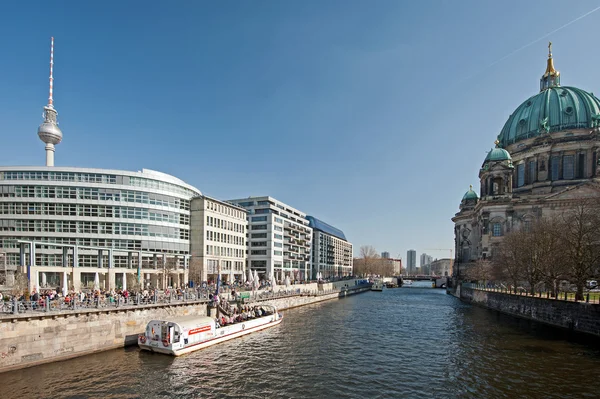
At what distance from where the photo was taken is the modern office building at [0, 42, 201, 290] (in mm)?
67000

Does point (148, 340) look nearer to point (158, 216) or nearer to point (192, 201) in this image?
point (158, 216)

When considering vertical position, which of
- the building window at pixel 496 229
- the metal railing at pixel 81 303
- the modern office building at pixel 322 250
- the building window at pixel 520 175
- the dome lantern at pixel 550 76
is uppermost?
the dome lantern at pixel 550 76

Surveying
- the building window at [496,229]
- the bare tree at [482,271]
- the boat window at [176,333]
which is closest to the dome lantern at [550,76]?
the building window at [496,229]

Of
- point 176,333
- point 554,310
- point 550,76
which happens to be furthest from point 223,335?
point 550,76

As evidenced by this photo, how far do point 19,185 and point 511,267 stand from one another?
3720 inches

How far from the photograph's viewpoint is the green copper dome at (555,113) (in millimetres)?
110188

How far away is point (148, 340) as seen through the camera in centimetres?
3353

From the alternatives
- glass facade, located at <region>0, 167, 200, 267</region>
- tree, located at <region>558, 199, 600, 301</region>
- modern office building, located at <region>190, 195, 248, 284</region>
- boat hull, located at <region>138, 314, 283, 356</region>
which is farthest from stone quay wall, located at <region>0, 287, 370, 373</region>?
tree, located at <region>558, 199, 600, 301</region>

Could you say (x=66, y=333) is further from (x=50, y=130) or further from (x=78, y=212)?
(x=50, y=130)

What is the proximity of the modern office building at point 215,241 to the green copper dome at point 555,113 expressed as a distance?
99.5 meters

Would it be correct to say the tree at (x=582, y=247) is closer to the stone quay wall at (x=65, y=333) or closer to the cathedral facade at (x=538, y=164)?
the cathedral facade at (x=538, y=164)

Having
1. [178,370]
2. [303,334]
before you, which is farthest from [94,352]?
[303,334]

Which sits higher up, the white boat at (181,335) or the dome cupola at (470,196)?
the dome cupola at (470,196)

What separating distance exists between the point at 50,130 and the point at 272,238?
74.6m
